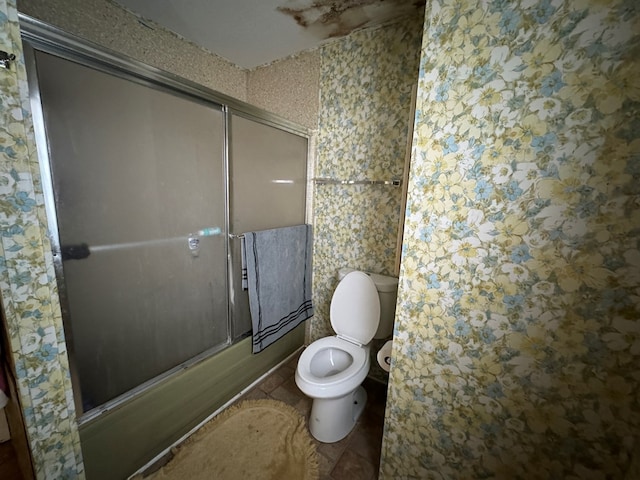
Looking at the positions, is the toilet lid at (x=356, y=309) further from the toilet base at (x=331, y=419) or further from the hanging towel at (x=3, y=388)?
the hanging towel at (x=3, y=388)

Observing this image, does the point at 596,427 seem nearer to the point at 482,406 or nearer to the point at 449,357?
the point at 482,406

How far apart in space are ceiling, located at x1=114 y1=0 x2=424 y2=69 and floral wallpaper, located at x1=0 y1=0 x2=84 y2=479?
100 cm

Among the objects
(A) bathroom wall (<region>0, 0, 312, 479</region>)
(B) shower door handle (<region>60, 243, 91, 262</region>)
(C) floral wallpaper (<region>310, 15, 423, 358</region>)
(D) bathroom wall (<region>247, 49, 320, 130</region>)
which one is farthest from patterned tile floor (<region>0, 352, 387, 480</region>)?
(D) bathroom wall (<region>247, 49, 320, 130</region>)

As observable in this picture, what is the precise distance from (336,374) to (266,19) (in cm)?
212

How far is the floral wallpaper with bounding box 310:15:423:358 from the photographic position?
1.46m

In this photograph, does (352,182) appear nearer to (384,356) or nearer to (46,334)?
(384,356)

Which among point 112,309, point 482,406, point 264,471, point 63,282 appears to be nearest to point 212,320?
point 112,309

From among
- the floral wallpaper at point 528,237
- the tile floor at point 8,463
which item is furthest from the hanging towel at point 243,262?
the tile floor at point 8,463

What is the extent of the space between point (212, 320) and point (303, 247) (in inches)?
30.9

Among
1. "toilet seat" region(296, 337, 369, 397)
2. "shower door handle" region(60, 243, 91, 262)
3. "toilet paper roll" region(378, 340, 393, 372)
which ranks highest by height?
"shower door handle" region(60, 243, 91, 262)

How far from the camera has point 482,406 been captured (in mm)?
853

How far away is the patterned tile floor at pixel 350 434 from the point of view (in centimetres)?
123

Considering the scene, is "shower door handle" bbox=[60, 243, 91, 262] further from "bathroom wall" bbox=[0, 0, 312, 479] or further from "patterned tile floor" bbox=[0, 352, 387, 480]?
"patterned tile floor" bbox=[0, 352, 387, 480]

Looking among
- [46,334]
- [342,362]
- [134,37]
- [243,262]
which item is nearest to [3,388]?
[46,334]
